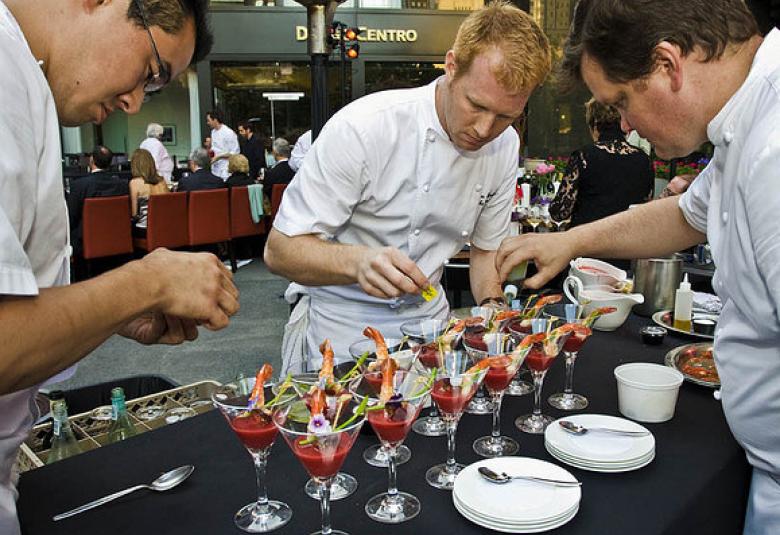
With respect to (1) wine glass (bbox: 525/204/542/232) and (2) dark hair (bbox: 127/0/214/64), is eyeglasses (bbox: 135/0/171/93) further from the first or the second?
(1) wine glass (bbox: 525/204/542/232)

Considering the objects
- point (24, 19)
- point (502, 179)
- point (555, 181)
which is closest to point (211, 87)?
point (555, 181)

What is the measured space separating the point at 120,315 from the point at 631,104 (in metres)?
1.22

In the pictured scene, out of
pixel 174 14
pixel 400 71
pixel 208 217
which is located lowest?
pixel 208 217

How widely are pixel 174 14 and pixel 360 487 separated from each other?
975 mm

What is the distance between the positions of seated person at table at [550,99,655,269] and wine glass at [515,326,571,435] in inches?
114

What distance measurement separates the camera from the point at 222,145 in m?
10.4

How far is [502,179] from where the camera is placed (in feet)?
7.85

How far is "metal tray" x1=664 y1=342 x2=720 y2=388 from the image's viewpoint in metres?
1.71

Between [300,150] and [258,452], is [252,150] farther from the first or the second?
[258,452]

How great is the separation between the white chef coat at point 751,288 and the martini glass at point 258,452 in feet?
3.06

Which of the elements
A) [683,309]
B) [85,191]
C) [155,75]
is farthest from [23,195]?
[85,191]

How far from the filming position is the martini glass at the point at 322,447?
3.36 feet

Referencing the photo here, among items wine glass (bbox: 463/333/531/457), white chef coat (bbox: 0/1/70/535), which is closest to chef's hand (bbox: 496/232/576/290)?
wine glass (bbox: 463/333/531/457)

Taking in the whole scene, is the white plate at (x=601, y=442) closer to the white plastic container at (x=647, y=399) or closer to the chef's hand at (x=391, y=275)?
the white plastic container at (x=647, y=399)
